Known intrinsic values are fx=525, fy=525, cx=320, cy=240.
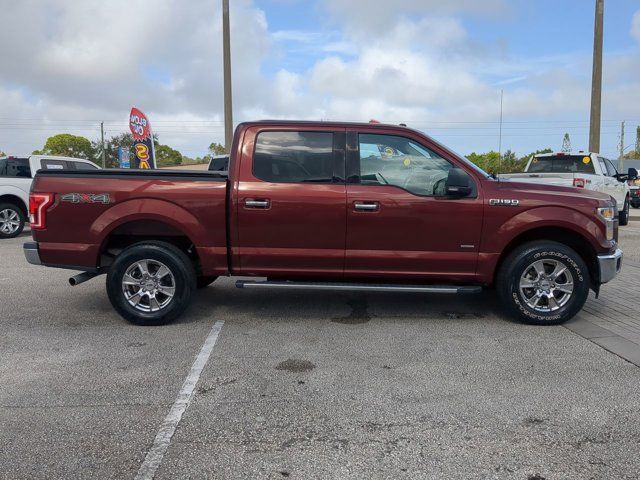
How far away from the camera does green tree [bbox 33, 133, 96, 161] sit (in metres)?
73.6

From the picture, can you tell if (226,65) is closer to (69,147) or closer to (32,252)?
(32,252)

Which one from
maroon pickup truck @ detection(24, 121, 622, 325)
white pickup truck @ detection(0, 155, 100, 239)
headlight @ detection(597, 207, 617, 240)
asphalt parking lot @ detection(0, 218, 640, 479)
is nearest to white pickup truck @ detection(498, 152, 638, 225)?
headlight @ detection(597, 207, 617, 240)

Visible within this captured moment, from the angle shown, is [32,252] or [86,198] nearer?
[86,198]

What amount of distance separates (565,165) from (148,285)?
37.0 feet

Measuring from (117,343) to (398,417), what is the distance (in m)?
2.73

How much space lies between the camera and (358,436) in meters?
3.07

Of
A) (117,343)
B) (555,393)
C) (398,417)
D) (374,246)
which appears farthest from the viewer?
(374,246)

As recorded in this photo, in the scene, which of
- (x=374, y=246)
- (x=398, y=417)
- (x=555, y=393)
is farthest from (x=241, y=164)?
(x=555, y=393)

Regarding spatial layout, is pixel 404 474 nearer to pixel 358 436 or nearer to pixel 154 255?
pixel 358 436

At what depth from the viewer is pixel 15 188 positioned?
12.1m

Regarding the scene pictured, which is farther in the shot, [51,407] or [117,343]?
[117,343]

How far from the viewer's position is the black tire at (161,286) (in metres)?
5.13

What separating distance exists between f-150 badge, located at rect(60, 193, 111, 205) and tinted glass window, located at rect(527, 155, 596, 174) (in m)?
10.8

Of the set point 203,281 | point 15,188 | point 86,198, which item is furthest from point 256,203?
point 15,188
